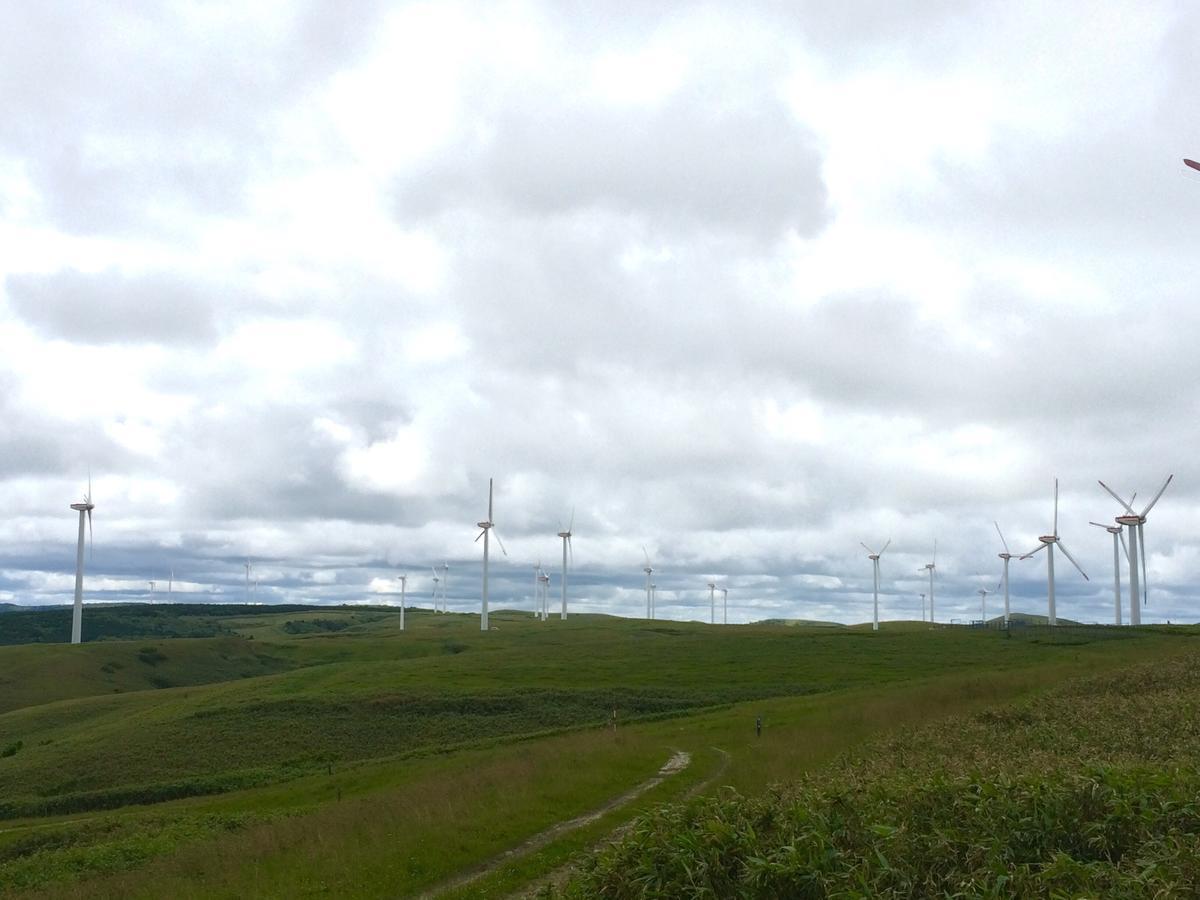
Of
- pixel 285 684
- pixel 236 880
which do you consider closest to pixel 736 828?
pixel 236 880

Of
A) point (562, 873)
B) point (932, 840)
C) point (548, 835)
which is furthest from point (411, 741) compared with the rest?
point (932, 840)

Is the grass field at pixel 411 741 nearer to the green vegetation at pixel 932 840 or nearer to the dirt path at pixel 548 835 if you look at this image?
the dirt path at pixel 548 835

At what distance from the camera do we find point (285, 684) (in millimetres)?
112125

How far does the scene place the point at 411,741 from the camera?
7575 centimetres

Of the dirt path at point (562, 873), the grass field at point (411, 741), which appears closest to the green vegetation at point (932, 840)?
the dirt path at point (562, 873)

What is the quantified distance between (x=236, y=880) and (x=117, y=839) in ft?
60.7

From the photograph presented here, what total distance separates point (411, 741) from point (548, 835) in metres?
49.7

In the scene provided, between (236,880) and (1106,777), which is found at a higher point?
(1106,777)

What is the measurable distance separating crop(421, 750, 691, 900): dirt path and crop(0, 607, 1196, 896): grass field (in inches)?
15.7

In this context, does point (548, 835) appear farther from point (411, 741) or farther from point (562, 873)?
point (411, 741)

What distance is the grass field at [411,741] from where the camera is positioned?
96.9 feet

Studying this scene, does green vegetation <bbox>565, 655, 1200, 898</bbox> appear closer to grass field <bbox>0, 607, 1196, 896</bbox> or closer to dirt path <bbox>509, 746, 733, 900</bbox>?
dirt path <bbox>509, 746, 733, 900</bbox>

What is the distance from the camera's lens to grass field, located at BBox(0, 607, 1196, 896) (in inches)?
1163

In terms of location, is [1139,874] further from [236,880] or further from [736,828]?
[236,880]
